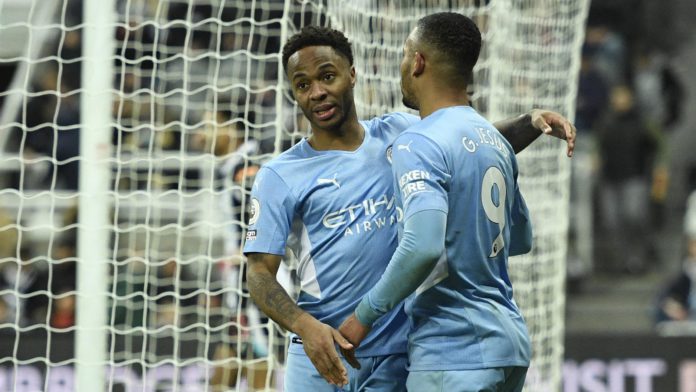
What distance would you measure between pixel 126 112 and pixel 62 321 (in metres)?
1.59

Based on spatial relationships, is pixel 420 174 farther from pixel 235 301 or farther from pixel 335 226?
pixel 235 301

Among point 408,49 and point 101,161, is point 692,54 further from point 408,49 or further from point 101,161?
point 408,49

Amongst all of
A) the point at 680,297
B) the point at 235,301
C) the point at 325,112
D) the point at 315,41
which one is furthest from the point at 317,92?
the point at 680,297

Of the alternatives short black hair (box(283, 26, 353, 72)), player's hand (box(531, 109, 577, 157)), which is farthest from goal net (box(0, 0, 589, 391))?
player's hand (box(531, 109, 577, 157))

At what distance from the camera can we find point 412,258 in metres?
3.42

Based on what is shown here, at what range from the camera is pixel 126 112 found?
856 cm

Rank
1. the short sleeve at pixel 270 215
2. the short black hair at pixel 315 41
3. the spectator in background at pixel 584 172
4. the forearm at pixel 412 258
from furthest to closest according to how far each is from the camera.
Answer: the spectator in background at pixel 584 172 → the short black hair at pixel 315 41 → the short sleeve at pixel 270 215 → the forearm at pixel 412 258

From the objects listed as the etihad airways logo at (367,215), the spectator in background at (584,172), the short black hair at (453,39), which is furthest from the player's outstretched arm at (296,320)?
the spectator in background at (584,172)

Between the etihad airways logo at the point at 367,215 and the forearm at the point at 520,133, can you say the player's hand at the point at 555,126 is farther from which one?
the etihad airways logo at the point at 367,215

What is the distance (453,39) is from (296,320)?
3.18ft

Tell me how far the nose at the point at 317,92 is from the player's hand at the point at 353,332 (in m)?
0.72

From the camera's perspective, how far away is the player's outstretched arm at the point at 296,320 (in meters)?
3.57

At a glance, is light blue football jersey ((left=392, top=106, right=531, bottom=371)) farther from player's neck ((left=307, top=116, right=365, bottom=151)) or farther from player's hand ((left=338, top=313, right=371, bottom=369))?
player's neck ((left=307, top=116, right=365, bottom=151))

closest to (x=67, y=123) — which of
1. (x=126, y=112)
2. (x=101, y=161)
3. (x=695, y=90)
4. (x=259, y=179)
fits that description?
(x=126, y=112)
